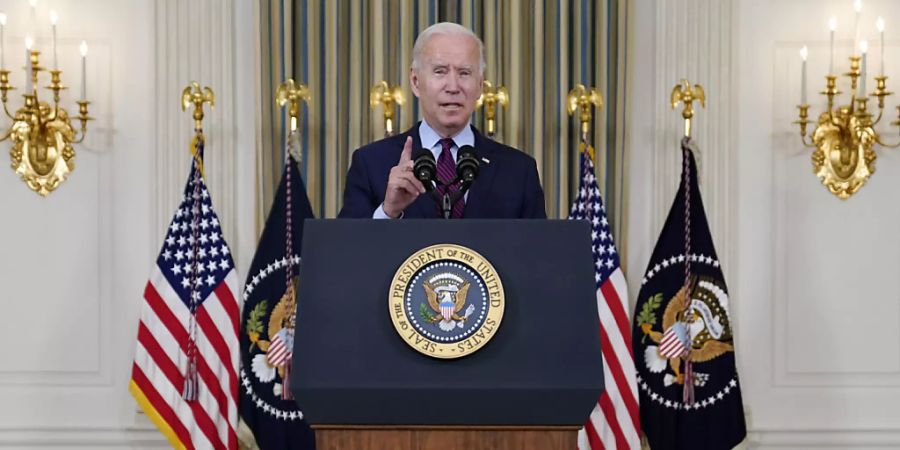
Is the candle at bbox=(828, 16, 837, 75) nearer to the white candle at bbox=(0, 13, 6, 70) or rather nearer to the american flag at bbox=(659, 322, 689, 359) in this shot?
the american flag at bbox=(659, 322, 689, 359)

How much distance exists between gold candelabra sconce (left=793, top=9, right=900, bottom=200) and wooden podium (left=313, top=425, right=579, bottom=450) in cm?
306

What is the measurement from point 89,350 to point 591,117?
235cm

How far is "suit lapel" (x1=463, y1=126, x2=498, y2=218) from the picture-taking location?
285cm

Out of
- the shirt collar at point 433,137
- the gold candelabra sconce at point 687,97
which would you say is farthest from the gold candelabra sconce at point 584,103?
the shirt collar at point 433,137

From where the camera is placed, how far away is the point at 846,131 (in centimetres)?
480

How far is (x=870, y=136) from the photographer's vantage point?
15.6 ft

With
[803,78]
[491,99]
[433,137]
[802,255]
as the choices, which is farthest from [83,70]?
[802,255]

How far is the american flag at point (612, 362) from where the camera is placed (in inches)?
179

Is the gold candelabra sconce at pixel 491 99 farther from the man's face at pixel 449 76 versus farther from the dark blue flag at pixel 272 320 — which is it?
the man's face at pixel 449 76

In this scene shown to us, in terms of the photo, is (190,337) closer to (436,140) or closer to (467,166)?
(436,140)

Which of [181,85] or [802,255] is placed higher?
[181,85]

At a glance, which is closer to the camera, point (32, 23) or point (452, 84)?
point (452, 84)

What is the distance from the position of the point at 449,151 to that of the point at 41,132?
2607 millimetres

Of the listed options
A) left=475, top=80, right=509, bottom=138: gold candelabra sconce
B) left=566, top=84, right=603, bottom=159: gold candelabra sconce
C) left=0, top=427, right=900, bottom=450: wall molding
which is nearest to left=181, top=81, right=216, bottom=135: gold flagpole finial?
left=475, top=80, right=509, bottom=138: gold candelabra sconce
